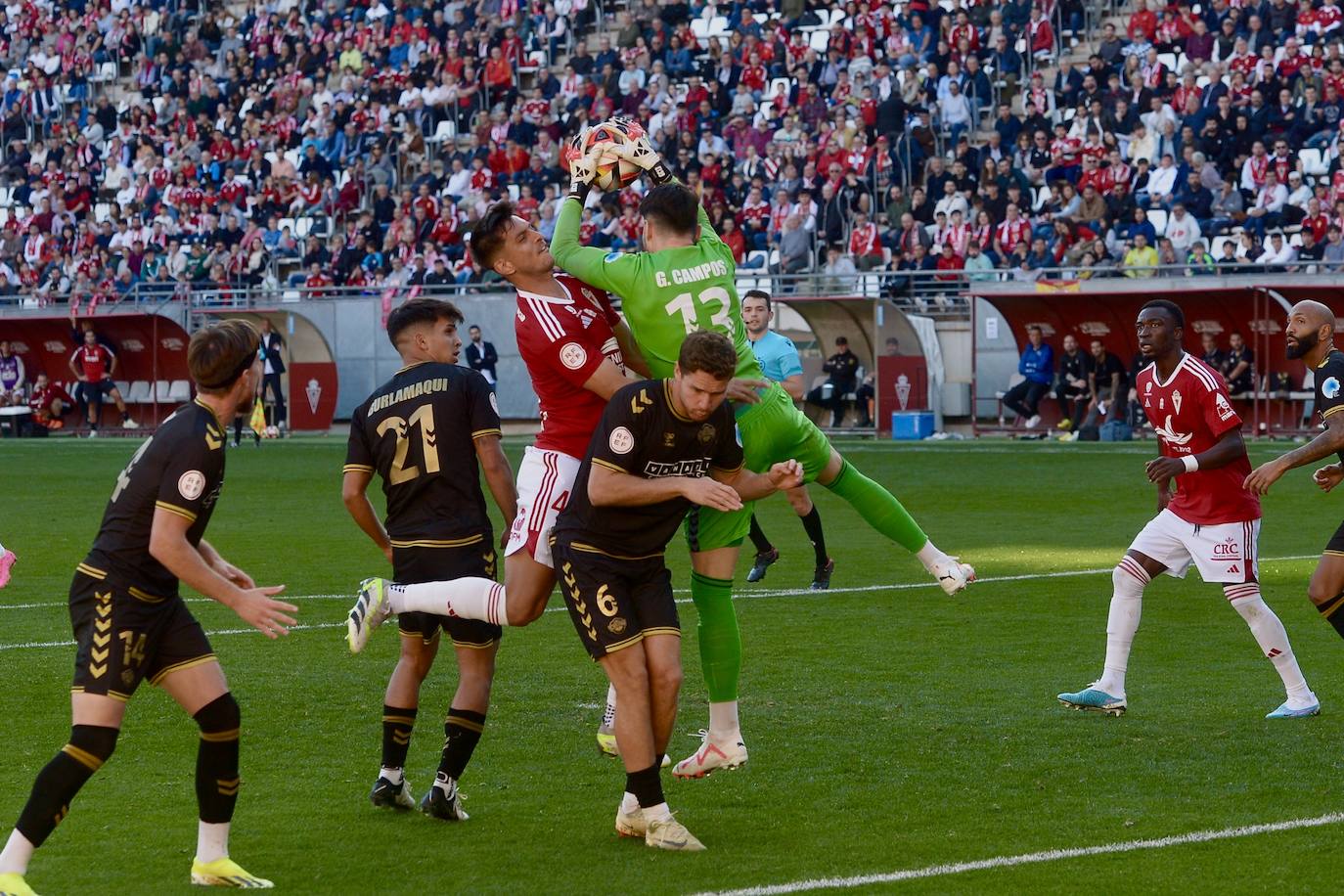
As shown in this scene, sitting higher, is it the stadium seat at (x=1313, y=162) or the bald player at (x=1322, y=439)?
the stadium seat at (x=1313, y=162)

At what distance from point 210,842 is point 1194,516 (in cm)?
506

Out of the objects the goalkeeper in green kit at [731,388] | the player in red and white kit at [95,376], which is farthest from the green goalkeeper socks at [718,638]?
the player in red and white kit at [95,376]

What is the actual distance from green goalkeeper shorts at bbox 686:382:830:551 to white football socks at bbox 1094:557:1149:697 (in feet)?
6.77

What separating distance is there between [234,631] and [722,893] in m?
6.85

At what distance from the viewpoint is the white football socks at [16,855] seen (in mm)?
5688

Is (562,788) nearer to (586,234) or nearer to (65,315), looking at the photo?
(586,234)

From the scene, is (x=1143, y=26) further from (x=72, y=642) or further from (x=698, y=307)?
(x=698, y=307)

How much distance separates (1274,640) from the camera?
884cm

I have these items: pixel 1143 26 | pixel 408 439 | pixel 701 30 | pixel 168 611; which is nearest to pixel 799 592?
pixel 408 439

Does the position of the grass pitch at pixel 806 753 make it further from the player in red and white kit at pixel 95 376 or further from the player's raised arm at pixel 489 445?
the player in red and white kit at pixel 95 376

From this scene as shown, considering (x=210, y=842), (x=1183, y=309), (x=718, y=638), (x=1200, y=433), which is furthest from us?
(x=1183, y=309)

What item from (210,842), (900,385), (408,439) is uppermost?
(408,439)

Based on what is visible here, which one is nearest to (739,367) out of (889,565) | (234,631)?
(234,631)

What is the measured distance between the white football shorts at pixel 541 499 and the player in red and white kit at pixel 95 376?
33.4 metres
